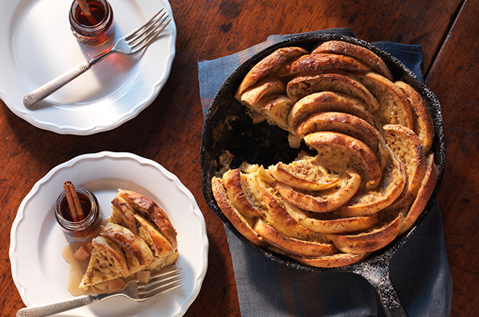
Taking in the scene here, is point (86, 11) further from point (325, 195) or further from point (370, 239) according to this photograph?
point (370, 239)

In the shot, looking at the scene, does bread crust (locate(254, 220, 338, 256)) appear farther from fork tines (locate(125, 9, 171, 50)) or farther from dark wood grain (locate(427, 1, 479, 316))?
fork tines (locate(125, 9, 171, 50))

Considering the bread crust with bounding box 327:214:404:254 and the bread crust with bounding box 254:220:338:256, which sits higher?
the bread crust with bounding box 327:214:404:254

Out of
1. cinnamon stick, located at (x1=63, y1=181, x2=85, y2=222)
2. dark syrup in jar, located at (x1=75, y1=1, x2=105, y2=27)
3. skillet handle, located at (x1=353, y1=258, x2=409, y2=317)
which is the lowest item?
cinnamon stick, located at (x1=63, y1=181, x2=85, y2=222)

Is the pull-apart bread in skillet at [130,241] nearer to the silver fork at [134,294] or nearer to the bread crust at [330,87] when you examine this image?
the silver fork at [134,294]

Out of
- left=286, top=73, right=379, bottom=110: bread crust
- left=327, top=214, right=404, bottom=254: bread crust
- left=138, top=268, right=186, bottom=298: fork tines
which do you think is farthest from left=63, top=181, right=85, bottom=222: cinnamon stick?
left=327, top=214, right=404, bottom=254: bread crust

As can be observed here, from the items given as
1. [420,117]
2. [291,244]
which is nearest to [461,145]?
[420,117]

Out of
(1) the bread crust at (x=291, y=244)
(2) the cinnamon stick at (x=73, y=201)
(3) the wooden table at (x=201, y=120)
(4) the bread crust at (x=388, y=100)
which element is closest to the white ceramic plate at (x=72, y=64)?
(3) the wooden table at (x=201, y=120)

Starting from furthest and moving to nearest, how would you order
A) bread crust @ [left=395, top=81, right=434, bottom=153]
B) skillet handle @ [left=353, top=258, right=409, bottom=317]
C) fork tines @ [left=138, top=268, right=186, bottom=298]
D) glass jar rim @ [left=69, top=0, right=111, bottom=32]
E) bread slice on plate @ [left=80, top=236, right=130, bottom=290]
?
glass jar rim @ [left=69, top=0, right=111, bottom=32]
fork tines @ [left=138, top=268, right=186, bottom=298]
bread slice on plate @ [left=80, top=236, right=130, bottom=290]
bread crust @ [left=395, top=81, right=434, bottom=153]
skillet handle @ [left=353, top=258, right=409, bottom=317]
